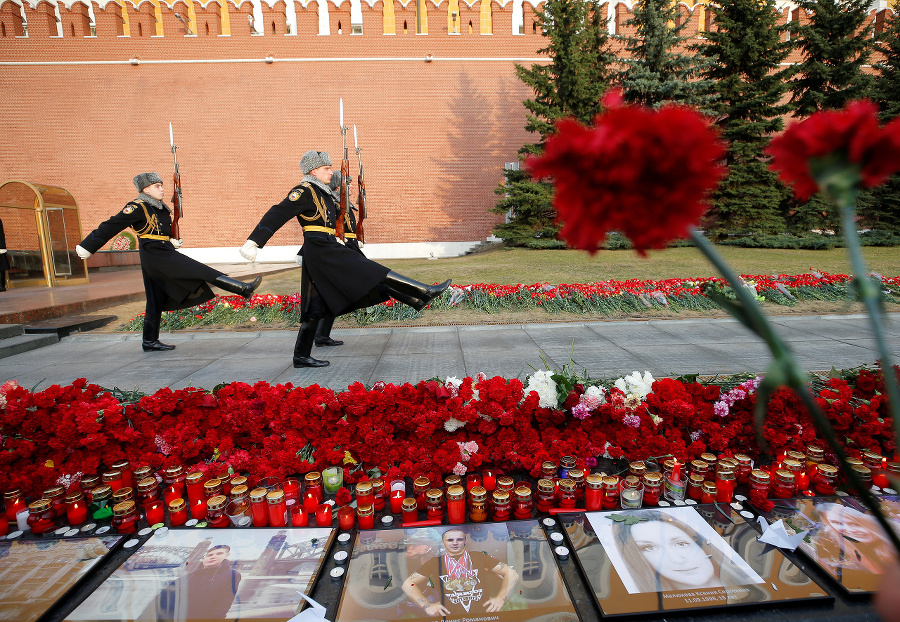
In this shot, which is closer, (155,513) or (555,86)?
(155,513)

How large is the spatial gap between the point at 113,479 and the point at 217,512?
1.99 ft

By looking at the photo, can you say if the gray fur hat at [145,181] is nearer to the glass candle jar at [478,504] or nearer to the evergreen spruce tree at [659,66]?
the glass candle jar at [478,504]

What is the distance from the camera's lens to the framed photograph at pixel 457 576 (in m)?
1.47

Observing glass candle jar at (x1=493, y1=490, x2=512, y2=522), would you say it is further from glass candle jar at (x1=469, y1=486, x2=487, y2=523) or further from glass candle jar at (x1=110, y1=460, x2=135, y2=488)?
glass candle jar at (x1=110, y1=460, x2=135, y2=488)

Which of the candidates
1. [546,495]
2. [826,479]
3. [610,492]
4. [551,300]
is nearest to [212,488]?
[546,495]

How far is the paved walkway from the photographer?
13.0 feet

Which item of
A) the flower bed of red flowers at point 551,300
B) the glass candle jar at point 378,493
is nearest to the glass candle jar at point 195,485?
the glass candle jar at point 378,493

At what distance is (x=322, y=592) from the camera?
1611 millimetres

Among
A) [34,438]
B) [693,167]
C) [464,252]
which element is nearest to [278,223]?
[34,438]

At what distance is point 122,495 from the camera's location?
2084mm

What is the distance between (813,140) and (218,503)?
7.30ft

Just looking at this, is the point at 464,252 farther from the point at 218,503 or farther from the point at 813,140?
the point at 813,140

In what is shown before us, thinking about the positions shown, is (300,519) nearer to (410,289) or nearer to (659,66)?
(410,289)

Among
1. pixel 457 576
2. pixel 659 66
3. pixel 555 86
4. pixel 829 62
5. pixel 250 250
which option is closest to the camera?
pixel 457 576
